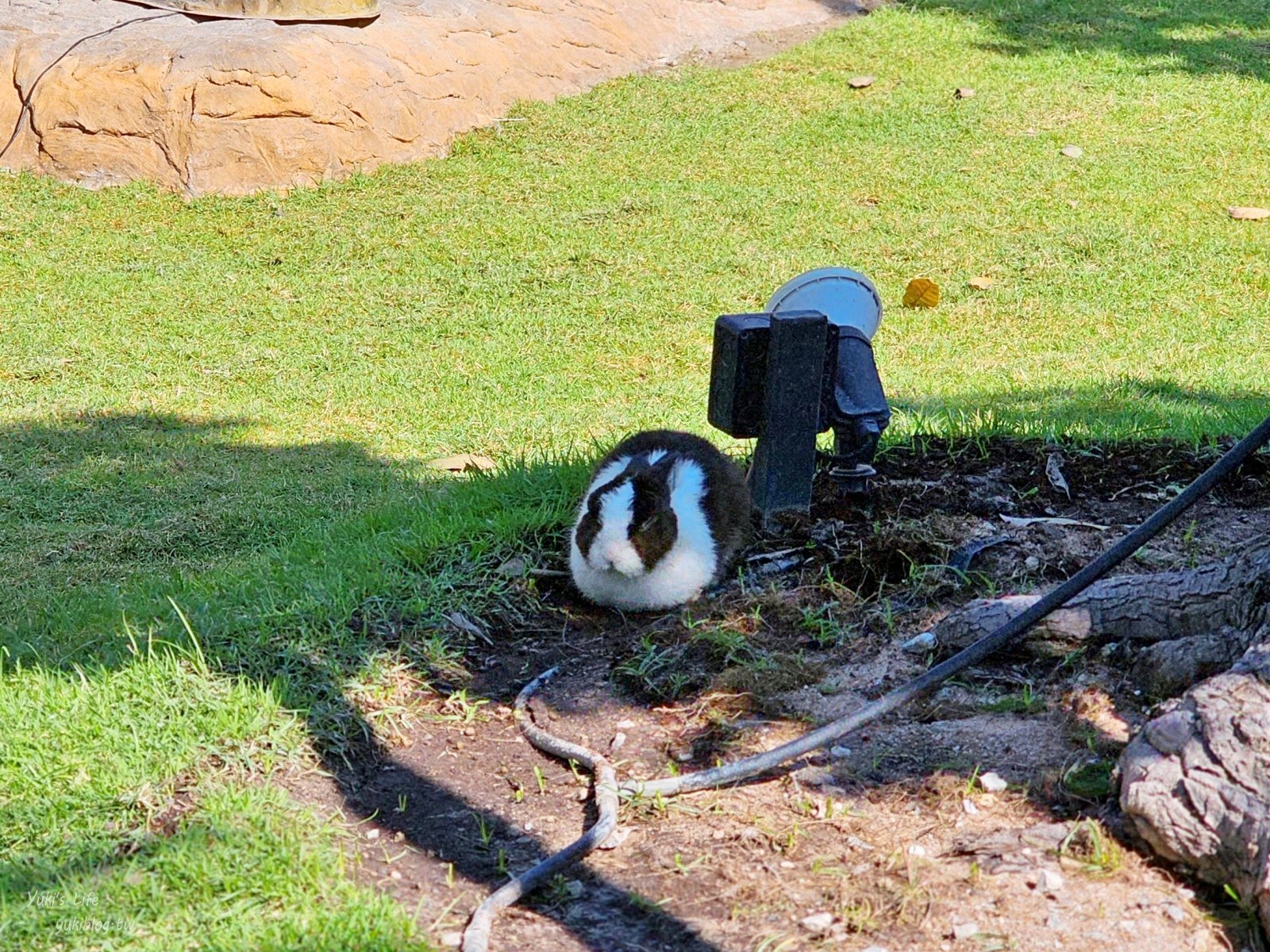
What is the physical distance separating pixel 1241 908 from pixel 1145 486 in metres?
2.64

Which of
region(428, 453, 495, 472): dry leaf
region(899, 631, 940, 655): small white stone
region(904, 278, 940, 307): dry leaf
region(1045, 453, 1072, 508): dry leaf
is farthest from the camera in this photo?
region(904, 278, 940, 307): dry leaf

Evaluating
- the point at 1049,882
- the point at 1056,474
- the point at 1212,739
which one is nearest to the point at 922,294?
the point at 1056,474

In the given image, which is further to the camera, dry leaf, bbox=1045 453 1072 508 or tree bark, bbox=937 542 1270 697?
dry leaf, bbox=1045 453 1072 508

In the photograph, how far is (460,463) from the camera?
7.20 metres

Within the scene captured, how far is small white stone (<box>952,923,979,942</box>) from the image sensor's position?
8.89 feet

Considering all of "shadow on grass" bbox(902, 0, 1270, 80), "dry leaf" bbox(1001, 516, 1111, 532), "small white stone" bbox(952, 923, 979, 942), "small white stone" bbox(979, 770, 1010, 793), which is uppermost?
"shadow on grass" bbox(902, 0, 1270, 80)

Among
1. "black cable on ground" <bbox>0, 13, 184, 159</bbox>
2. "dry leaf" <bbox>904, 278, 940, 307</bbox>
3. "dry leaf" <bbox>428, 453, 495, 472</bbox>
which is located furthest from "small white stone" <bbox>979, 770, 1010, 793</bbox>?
"black cable on ground" <bbox>0, 13, 184, 159</bbox>

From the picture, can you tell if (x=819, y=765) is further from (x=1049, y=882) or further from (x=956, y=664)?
(x=1049, y=882)

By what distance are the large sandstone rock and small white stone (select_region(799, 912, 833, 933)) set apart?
31.6ft

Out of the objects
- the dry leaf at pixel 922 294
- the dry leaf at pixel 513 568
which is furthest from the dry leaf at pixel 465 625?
the dry leaf at pixel 922 294

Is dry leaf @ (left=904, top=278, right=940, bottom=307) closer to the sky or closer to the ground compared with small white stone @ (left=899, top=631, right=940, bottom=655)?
closer to the ground

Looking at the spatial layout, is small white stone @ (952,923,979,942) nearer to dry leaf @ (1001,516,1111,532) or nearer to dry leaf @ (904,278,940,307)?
dry leaf @ (1001,516,1111,532)

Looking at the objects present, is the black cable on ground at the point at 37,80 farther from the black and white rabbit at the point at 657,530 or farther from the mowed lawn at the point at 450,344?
Result: the black and white rabbit at the point at 657,530

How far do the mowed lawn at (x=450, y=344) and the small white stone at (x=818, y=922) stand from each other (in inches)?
31.5
